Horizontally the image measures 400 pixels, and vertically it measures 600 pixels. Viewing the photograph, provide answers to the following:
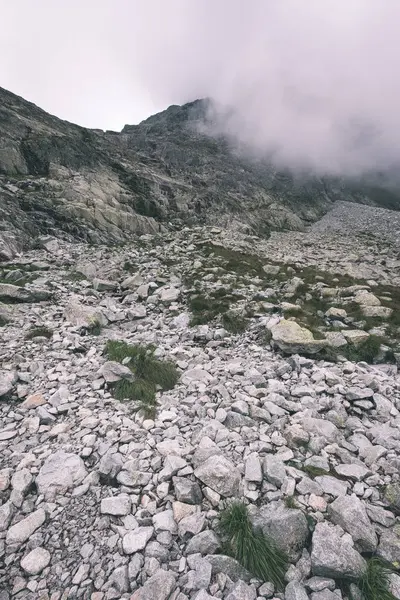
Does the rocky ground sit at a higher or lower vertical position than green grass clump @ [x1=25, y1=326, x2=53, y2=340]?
lower

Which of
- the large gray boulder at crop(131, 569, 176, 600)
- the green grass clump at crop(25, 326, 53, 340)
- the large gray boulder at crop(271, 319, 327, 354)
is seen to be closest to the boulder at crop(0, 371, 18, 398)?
the green grass clump at crop(25, 326, 53, 340)

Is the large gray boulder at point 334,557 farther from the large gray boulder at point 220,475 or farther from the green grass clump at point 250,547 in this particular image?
the large gray boulder at point 220,475

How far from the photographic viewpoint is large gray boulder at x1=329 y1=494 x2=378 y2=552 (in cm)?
404

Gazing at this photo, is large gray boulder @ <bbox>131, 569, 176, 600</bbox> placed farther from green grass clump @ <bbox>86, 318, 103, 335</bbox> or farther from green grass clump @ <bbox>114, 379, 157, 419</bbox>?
green grass clump @ <bbox>86, 318, 103, 335</bbox>

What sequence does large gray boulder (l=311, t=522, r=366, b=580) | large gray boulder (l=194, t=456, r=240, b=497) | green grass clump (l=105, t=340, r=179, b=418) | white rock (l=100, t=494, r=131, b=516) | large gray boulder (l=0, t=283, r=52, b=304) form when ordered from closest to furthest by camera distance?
large gray boulder (l=311, t=522, r=366, b=580), white rock (l=100, t=494, r=131, b=516), large gray boulder (l=194, t=456, r=240, b=497), green grass clump (l=105, t=340, r=179, b=418), large gray boulder (l=0, t=283, r=52, b=304)

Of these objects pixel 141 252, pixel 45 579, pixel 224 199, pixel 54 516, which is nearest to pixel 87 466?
pixel 54 516

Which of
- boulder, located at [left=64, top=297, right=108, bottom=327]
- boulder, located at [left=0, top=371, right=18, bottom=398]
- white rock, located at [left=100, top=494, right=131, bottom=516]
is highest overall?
boulder, located at [left=64, top=297, right=108, bottom=327]

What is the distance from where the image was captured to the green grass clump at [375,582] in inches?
138

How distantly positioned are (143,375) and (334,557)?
18.9 ft

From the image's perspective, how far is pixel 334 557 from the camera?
374cm

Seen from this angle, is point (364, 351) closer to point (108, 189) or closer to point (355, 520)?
point (355, 520)

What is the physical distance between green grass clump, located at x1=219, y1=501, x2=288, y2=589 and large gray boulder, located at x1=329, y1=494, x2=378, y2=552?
1009 millimetres

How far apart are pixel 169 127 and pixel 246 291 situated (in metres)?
118

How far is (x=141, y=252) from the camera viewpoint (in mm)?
28234
